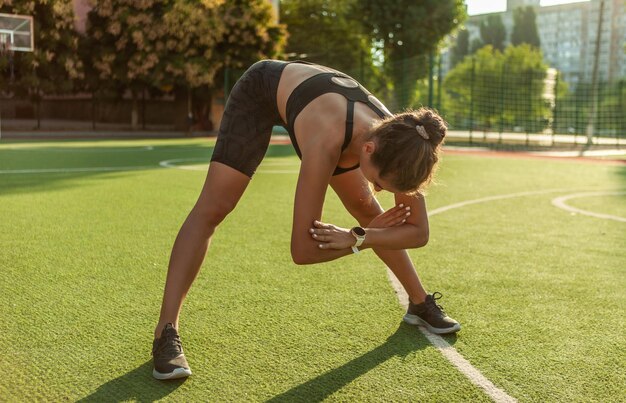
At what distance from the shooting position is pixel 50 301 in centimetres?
376

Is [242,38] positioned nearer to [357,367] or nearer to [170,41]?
[170,41]

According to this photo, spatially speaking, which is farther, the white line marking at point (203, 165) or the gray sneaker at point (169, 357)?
the white line marking at point (203, 165)

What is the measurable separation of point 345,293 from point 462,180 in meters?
7.37

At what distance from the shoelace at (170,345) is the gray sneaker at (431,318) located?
1.27 m

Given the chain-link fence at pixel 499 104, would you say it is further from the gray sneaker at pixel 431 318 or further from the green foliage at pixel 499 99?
the gray sneaker at pixel 431 318

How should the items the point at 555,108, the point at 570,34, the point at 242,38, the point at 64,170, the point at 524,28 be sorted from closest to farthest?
the point at 64,170 < the point at 555,108 < the point at 242,38 < the point at 524,28 < the point at 570,34

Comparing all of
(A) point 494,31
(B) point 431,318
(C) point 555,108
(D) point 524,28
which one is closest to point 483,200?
(B) point 431,318

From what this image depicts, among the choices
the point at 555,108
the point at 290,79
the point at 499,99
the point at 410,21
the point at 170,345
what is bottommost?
the point at 170,345

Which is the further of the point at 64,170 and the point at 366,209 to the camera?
the point at 64,170

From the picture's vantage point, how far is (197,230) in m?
3.11

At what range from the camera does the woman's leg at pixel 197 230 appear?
10.1ft

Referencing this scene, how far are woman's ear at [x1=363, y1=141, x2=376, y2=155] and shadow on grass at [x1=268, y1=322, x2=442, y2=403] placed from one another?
0.96m

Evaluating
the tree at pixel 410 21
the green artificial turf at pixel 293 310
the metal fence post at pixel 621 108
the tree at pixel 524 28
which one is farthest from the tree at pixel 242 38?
the tree at pixel 524 28

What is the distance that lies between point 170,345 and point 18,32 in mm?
20454
